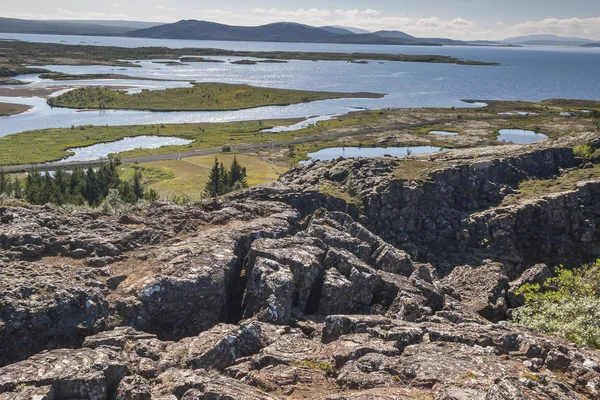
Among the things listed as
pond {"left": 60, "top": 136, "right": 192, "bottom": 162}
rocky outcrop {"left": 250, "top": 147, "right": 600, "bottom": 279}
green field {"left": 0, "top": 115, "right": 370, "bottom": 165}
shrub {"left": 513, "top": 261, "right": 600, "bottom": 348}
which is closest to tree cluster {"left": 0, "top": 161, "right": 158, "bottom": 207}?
rocky outcrop {"left": 250, "top": 147, "right": 600, "bottom": 279}

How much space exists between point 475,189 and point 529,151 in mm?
20522

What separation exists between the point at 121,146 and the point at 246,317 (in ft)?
531

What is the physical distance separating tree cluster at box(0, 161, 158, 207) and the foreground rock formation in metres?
55.9

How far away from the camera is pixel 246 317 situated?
32.4 meters

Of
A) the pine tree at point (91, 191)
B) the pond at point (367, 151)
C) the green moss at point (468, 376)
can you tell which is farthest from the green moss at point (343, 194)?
the pond at point (367, 151)

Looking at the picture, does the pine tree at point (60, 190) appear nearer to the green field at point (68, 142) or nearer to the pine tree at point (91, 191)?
the pine tree at point (91, 191)

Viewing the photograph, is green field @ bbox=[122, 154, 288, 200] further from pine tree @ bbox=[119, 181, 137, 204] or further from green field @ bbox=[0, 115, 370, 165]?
green field @ bbox=[0, 115, 370, 165]

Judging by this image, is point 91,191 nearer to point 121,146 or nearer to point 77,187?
point 77,187

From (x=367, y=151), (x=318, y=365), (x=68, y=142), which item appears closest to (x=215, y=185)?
(x=367, y=151)

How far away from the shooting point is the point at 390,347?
26.0 metres

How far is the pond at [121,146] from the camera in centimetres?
16235

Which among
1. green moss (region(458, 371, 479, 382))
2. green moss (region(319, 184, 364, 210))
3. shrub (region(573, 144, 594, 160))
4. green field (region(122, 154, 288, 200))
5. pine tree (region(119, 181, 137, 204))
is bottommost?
green field (region(122, 154, 288, 200))

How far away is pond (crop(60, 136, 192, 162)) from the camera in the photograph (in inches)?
6392

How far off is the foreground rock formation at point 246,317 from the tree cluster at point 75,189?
55.9m
